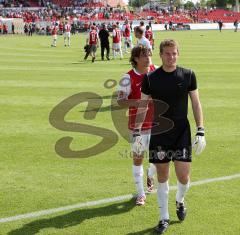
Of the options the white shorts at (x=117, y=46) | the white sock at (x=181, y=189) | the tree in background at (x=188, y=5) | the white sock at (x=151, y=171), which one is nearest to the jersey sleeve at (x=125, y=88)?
the white sock at (x=151, y=171)

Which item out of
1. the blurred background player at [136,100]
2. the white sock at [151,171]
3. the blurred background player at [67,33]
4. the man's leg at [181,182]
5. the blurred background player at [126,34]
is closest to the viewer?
the man's leg at [181,182]

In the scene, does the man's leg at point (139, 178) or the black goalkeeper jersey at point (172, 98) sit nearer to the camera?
the black goalkeeper jersey at point (172, 98)

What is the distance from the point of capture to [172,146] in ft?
19.3

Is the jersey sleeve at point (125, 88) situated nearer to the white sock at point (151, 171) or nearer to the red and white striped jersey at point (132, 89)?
the red and white striped jersey at point (132, 89)

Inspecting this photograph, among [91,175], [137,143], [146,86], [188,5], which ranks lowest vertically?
[91,175]

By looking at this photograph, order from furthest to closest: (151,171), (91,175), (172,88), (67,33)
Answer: (67,33)
(91,175)
(151,171)
(172,88)

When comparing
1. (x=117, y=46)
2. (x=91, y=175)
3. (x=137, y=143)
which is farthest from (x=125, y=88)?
(x=117, y=46)

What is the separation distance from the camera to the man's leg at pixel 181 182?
5.98 metres

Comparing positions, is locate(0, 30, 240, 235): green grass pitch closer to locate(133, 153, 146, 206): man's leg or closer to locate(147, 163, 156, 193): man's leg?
locate(133, 153, 146, 206): man's leg

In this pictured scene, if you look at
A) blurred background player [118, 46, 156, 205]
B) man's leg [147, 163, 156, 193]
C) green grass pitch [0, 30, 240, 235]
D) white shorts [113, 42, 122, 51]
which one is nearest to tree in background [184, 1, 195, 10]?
white shorts [113, 42, 122, 51]

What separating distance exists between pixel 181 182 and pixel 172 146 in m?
0.54

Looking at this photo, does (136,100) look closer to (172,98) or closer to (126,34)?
(172,98)

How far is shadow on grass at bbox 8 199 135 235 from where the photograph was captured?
6113 mm

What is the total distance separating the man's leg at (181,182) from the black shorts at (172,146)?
0.08 m
